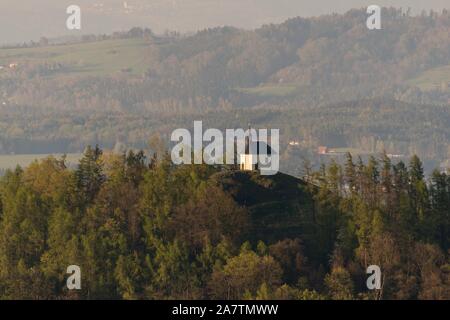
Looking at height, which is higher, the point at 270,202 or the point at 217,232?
the point at 270,202

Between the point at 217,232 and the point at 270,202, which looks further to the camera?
the point at 270,202

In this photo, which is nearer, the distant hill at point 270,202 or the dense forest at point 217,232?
the dense forest at point 217,232

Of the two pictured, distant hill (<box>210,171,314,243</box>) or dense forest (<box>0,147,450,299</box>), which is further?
distant hill (<box>210,171,314,243</box>)
